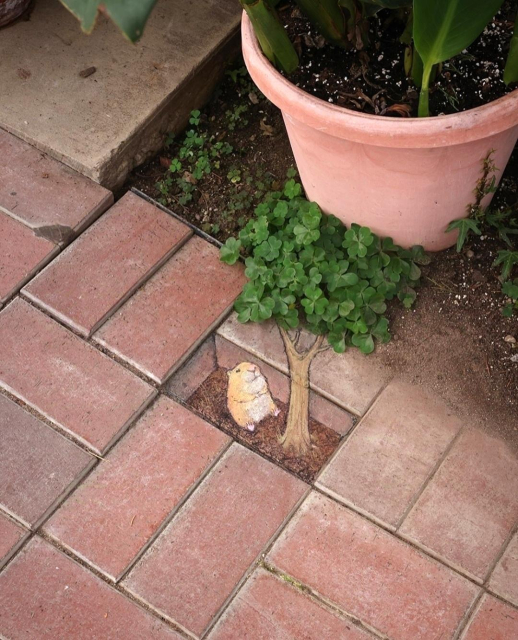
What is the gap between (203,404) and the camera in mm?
2070

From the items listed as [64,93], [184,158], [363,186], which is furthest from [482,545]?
[64,93]

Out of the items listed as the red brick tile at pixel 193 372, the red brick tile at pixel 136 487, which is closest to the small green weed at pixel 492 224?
the red brick tile at pixel 193 372

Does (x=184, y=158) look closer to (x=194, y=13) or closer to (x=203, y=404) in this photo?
(x=194, y=13)

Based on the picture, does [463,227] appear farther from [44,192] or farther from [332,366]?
[44,192]

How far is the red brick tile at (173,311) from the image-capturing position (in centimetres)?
212

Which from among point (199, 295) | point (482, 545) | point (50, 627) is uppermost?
point (199, 295)

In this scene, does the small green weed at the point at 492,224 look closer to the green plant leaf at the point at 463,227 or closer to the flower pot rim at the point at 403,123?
the green plant leaf at the point at 463,227

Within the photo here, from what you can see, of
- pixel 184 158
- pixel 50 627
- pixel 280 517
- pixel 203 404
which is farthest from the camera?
pixel 184 158

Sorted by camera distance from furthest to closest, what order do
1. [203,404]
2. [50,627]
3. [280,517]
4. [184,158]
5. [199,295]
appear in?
[184,158]
[199,295]
[203,404]
[280,517]
[50,627]

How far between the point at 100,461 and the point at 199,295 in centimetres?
52

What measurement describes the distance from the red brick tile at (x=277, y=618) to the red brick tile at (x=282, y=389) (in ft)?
1.37

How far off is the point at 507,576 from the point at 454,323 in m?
0.66

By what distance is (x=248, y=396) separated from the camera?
6.82ft

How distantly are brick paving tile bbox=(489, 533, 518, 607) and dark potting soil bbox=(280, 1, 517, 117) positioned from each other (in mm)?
1041
